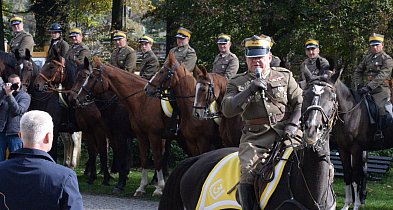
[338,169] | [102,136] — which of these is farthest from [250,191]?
[338,169]

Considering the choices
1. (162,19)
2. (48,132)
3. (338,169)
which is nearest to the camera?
(48,132)

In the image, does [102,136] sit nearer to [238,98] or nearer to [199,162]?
[199,162]

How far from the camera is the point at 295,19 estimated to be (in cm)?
2234

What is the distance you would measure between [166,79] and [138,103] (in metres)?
1.26

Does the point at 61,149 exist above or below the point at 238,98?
below

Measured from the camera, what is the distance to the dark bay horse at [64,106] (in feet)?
55.4

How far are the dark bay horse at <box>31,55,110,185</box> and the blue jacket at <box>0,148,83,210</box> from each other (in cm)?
1164

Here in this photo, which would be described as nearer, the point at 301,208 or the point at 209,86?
the point at 301,208

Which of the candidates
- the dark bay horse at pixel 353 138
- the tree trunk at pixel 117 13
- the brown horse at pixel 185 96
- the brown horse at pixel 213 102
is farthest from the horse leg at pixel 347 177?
the tree trunk at pixel 117 13

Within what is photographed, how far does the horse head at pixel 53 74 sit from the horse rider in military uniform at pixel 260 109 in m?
9.47

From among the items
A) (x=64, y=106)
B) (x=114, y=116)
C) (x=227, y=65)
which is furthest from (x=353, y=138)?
(x=64, y=106)

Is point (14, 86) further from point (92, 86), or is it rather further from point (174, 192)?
point (174, 192)

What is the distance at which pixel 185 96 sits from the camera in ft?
48.8

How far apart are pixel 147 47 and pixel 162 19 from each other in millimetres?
6709
